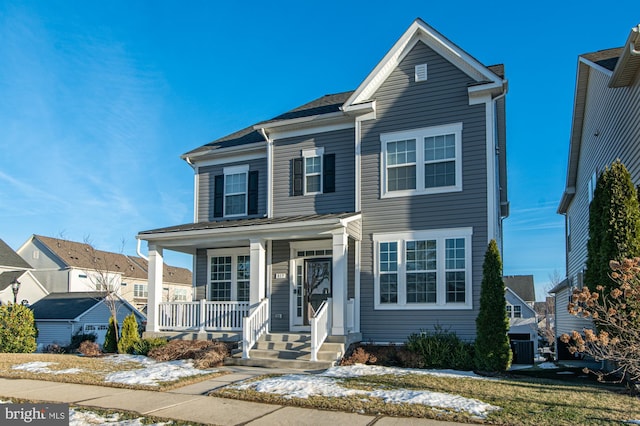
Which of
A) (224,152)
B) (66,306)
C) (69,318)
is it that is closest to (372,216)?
(224,152)

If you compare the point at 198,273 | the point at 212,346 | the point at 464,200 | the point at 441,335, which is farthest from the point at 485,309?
the point at 198,273

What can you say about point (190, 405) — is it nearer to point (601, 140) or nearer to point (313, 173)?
point (313, 173)

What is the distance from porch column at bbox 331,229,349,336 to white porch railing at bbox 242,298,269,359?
1958mm

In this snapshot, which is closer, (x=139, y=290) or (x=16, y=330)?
(x=16, y=330)

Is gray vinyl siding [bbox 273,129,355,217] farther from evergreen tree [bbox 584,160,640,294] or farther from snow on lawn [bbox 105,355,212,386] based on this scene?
evergreen tree [bbox 584,160,640,294]

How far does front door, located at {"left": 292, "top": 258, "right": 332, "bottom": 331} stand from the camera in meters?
13.4

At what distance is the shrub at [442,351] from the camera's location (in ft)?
34.8

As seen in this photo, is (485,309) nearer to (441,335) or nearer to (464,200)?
(441,335)

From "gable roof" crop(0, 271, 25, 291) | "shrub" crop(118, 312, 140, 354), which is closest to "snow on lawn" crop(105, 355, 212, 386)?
"shrub" crop(118, 312, 140, 354)

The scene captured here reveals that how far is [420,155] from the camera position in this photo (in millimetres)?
12477

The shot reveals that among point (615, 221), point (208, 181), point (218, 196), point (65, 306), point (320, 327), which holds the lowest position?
point (65, 306)

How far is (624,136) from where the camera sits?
1084 centimetres

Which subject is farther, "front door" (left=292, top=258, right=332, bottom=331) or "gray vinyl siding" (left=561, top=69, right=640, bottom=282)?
"front door" (left=292, top=258, right=332, bottom=331)

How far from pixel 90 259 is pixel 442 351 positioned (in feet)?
Result: 128
